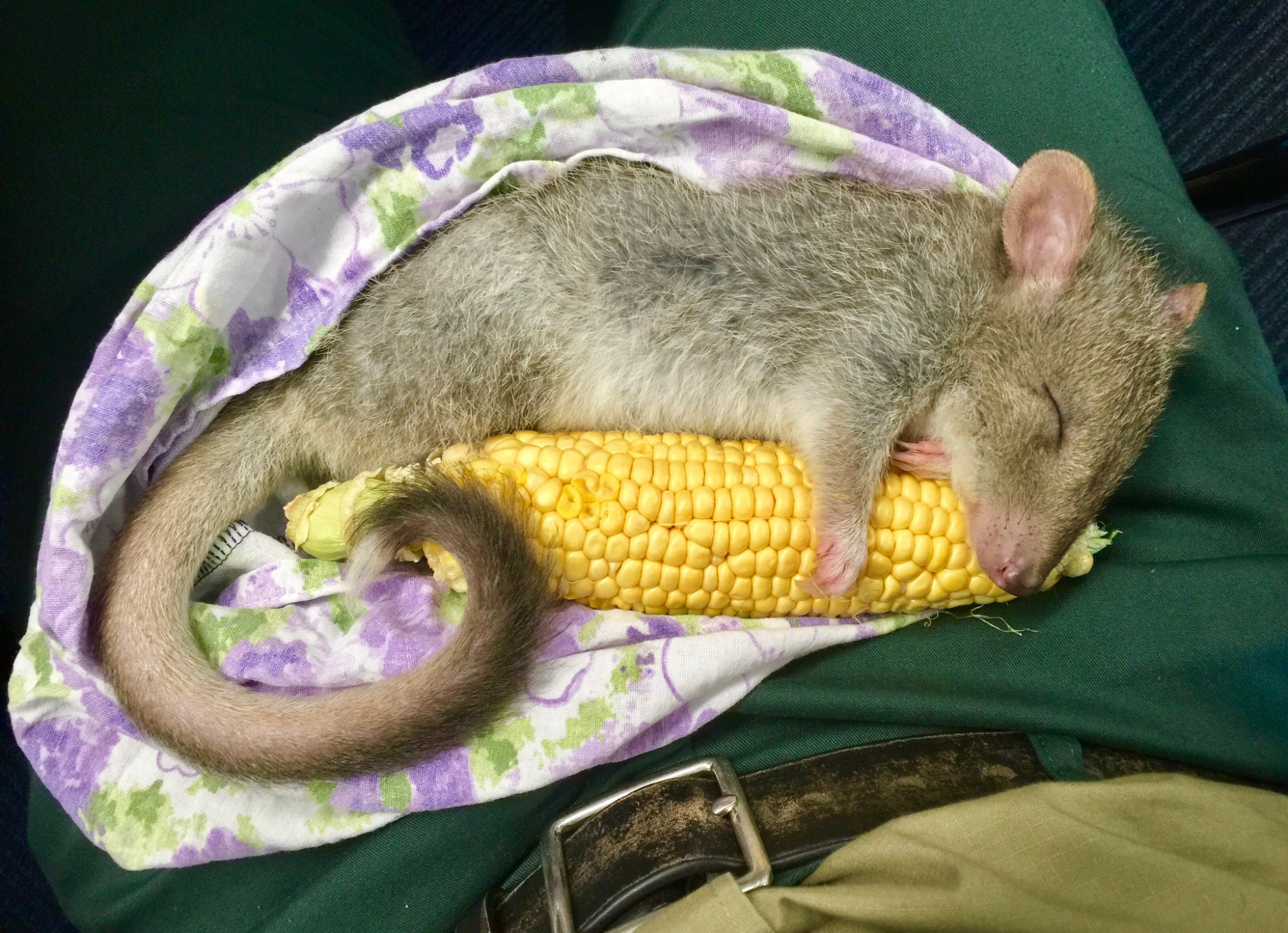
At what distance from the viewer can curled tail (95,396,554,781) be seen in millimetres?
1434

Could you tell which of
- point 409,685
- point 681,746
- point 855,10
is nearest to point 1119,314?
point 855,10

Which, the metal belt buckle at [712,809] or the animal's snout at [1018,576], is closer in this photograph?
the metal belt buckle at [712,809]

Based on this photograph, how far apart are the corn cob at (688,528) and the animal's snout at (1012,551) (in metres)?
0.06

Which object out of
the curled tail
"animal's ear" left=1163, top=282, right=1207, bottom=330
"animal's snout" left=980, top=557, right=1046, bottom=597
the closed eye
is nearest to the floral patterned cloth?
the curled tail

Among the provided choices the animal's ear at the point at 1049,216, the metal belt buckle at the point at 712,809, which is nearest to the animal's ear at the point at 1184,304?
the animal's ear at the point at 1049,216

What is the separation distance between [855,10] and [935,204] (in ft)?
1.87

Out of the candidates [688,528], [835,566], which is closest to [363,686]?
[688,528]

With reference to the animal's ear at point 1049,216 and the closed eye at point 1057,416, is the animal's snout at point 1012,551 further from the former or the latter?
the animal's ear at point 1049,216

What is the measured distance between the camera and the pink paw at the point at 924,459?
5.86 ft

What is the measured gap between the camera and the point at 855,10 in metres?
1.99

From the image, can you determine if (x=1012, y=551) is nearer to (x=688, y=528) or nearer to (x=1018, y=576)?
(x=1018, y=576)

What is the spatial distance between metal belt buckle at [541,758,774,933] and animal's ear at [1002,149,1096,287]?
1.25 metres

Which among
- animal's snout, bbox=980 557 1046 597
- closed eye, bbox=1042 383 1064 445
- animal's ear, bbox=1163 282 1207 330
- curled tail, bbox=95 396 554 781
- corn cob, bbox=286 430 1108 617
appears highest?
animal's ear, bbox=1163 282 1207 330

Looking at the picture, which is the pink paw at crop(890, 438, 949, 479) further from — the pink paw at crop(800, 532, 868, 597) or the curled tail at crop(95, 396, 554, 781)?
the curled tail at crop(95, 396, 554, 781)
